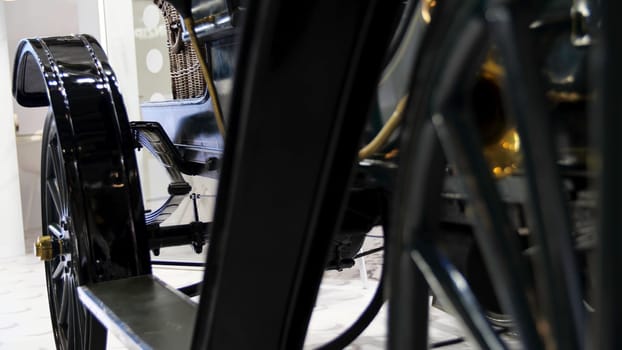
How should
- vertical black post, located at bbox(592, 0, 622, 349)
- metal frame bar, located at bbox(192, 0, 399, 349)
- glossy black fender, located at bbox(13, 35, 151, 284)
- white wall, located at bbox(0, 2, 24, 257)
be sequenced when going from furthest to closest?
white wall, located at bbox(0, 2, 24, 257), glossy black fender, located at bbox(13, 35, 151, 284), metal frame bar, located at bbox(192, 0, 399, 349), vertical black post, located at bbox(592, 0, 622, 349)

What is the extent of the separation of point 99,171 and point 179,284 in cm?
234

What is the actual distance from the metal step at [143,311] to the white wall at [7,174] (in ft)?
11.6

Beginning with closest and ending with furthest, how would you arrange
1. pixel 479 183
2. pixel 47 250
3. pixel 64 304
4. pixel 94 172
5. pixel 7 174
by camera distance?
pixel 479 183 < pixel 94 172 < pixel 47 250 < pixel 64 304 < pixel 7 174

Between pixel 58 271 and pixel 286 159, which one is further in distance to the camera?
pixel 58 271

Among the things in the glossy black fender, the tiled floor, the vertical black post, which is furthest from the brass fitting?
the vertical black post

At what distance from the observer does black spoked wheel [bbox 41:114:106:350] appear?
143cm

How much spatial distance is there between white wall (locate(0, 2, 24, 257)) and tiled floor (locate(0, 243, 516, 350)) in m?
0.35

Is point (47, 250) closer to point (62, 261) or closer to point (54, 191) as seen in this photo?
point (62, 261)

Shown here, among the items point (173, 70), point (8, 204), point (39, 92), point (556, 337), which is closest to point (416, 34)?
point (556, 337)

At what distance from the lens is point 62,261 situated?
1705 mm

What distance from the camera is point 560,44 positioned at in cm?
87

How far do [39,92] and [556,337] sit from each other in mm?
1670

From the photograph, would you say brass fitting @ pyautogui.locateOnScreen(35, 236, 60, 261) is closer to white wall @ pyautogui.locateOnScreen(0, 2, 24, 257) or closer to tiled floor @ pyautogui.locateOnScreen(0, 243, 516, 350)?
tiled floor @ pyautogui.locateOnScreen(0, 243, 516, 350)

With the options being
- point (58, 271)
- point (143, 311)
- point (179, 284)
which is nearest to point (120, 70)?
point (179, 284)
